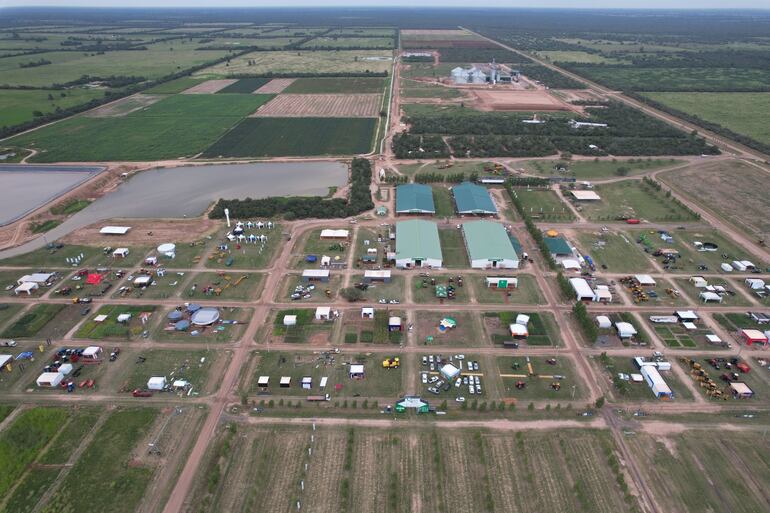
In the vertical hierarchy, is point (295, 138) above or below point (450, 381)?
above

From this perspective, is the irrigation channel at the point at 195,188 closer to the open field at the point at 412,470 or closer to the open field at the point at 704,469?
the open field at the point at 412,470

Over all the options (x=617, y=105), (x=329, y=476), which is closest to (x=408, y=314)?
(x=329, y=476)

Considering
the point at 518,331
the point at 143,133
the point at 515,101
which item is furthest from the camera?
Answer: the point at 515,101

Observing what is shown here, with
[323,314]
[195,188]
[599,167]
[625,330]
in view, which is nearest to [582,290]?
[625,330]

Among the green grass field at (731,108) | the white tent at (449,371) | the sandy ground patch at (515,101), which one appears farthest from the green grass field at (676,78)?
the white tent at (449,371)

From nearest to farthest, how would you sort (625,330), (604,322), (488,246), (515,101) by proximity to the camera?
1. (625,330)
2. (604,322)
3. (488,246)
4. (515,101)

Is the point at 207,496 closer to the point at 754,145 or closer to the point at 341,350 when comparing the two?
the point at 341,350

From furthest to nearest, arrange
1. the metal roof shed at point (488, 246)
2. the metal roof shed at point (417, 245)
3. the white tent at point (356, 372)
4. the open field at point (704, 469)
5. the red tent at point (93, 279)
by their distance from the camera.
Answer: the metal roof shed at point (417, 245) < the metal roof shed at point (488, 246) < the red tent at point (93, 279) < the white tent at point (356, 372) < the open field at point (704, 469)

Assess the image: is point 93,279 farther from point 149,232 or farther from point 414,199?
point 414,199
